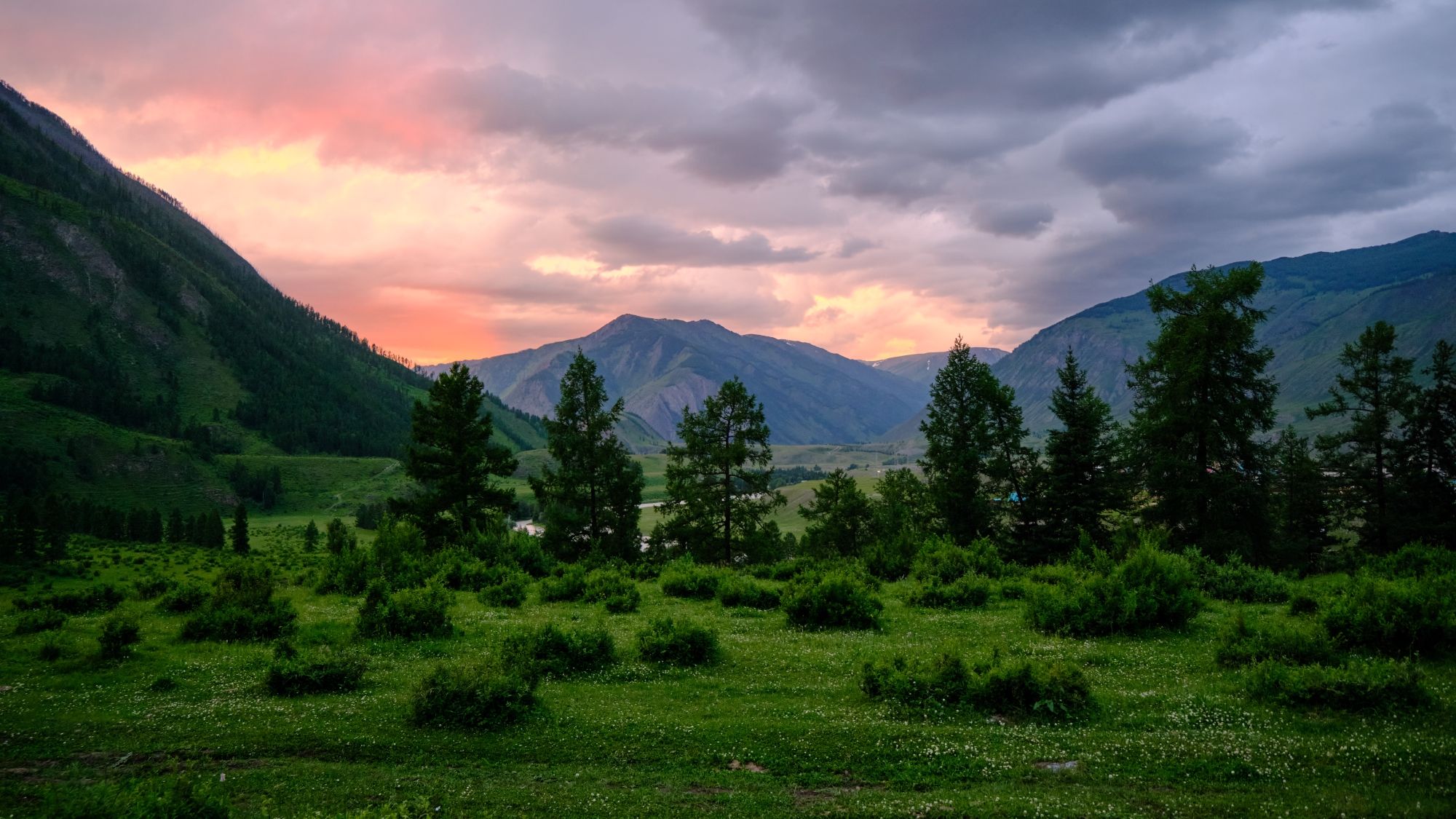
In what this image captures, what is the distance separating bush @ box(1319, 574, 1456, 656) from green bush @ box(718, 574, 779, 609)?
1938cm

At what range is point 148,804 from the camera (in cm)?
878

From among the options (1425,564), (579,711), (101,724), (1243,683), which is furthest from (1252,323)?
(101,724)

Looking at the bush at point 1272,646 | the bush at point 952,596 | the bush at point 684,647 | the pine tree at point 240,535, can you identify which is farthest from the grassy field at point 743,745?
the pine tree at point 240,535

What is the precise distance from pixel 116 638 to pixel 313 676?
8.59 metres

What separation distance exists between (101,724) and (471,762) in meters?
9.95

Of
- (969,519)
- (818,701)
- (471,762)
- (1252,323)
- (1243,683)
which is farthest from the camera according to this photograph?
(969,519)

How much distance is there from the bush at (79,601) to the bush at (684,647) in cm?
2910

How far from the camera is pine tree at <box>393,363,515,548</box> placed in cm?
5319

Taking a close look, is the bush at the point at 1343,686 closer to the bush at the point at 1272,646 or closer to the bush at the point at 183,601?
the bush at the point at 1272,646

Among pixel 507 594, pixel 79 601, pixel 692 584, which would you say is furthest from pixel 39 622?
pixel 692 584

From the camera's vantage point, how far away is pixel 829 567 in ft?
120

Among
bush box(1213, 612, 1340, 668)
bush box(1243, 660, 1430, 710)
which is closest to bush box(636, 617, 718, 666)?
bush box(1243, 660, 1430, 710)

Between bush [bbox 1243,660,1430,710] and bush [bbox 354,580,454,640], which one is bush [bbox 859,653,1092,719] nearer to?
bush [bbox 1243,660,1430,710]

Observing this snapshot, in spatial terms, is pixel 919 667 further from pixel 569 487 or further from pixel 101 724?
pixel 569 487
